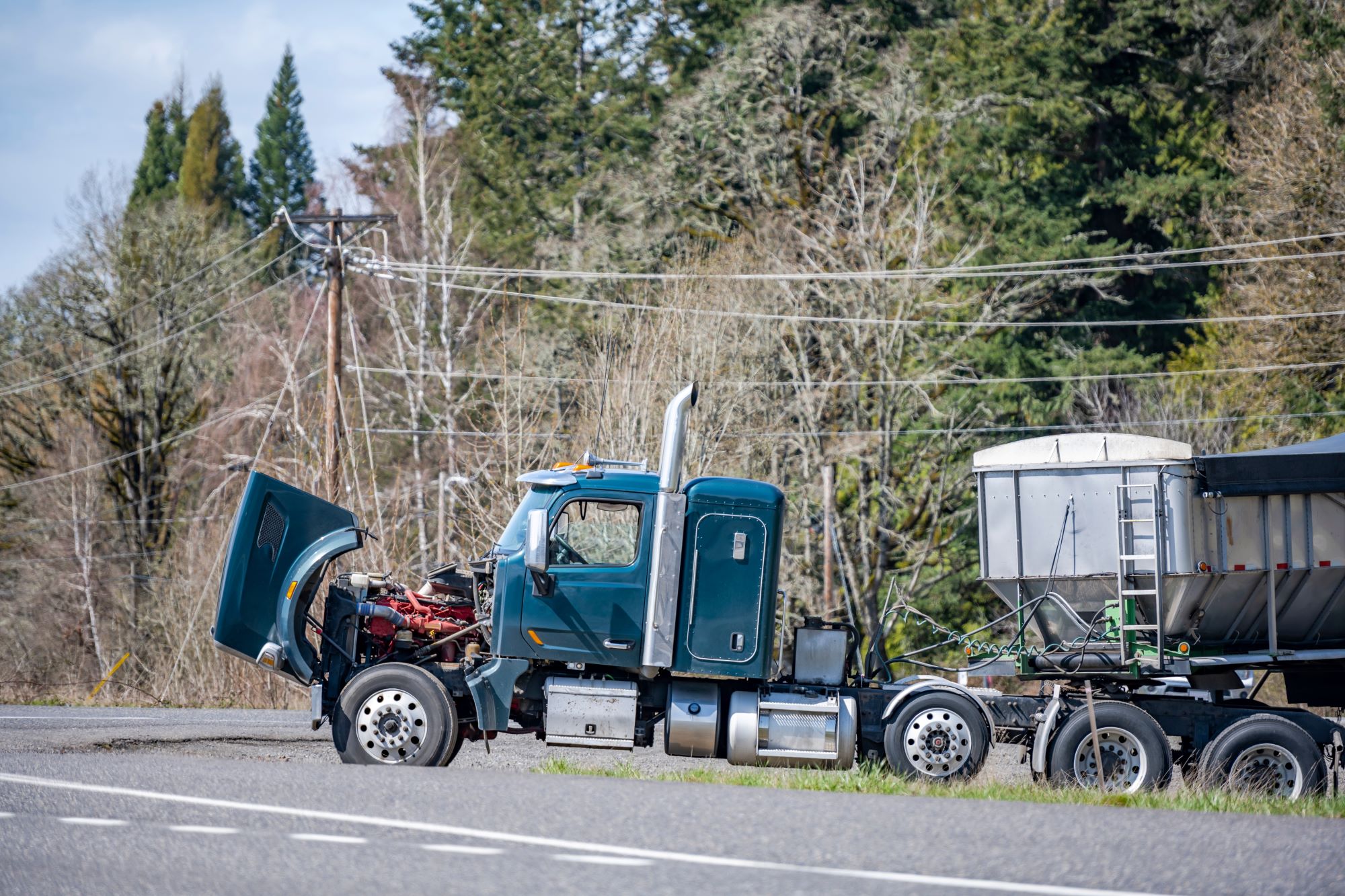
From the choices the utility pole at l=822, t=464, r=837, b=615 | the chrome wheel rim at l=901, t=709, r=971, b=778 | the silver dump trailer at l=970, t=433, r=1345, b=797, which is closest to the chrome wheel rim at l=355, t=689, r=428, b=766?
the chrome wheel rim at l=901, t=709, r=971, b=778

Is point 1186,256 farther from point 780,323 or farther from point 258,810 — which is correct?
point 258,810

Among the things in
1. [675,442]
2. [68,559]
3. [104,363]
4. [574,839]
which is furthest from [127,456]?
[574,839]

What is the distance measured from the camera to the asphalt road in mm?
7047

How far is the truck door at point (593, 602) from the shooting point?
12.3 meters

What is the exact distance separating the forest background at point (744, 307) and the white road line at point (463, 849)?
18646 mm

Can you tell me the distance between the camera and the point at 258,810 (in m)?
8.91

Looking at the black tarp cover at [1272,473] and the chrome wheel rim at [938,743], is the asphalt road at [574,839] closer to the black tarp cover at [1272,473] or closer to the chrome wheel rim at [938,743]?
the chrome wheel rim at [938,743]

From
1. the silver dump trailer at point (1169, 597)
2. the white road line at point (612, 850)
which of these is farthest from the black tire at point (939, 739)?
the white road line at point (612, 850)

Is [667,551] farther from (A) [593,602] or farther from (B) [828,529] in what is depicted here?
(B) [828,529]

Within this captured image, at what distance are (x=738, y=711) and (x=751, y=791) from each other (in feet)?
6.45

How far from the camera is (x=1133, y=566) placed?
12.4 m

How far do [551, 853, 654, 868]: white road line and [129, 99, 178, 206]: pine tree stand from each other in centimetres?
8537

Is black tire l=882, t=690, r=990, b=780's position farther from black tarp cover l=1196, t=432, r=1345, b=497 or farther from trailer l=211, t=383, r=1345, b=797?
black tarp cover l=1196, t=432, r=1345, b=497

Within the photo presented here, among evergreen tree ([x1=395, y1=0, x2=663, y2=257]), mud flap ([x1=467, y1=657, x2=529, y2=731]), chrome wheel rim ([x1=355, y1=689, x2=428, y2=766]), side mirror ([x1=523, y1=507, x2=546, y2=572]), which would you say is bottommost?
chrome wheel rim ([x1=355, y1=689, x2=428, y2=766])
